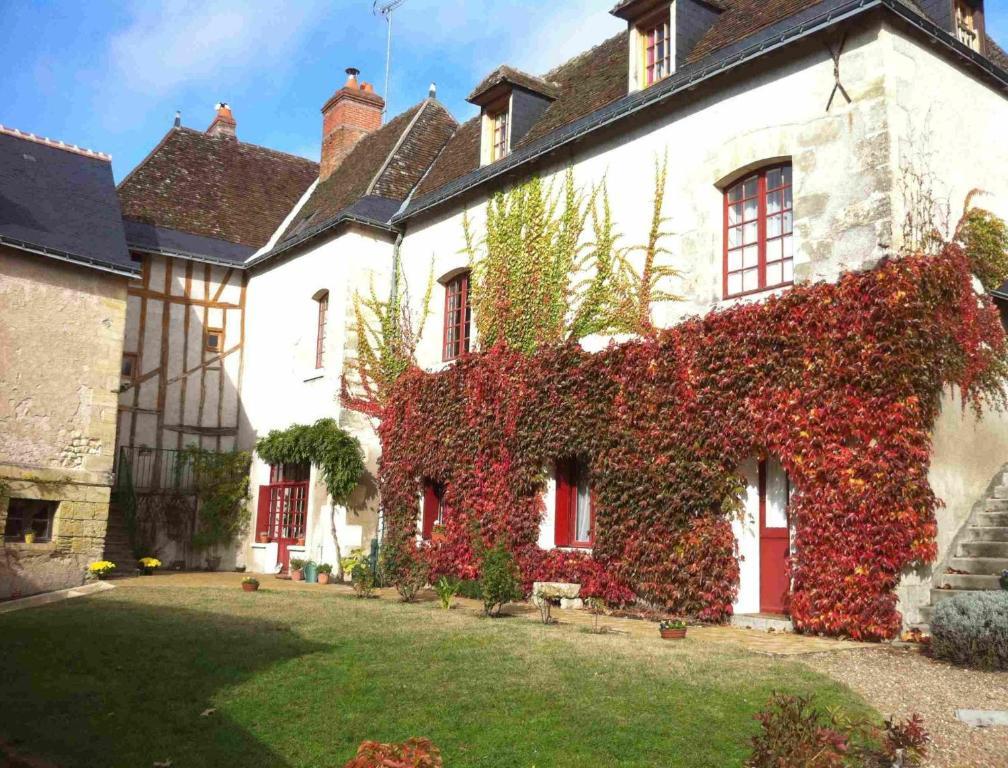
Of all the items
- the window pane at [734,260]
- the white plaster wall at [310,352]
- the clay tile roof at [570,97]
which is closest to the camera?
the window pane at [734,260]

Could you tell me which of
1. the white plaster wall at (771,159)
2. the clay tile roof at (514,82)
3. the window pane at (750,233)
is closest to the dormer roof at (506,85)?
the clay tile roof at (514,82)

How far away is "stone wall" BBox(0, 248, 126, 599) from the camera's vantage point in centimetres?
1149

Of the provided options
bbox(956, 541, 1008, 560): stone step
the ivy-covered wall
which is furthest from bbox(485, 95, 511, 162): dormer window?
bbox(956, 541, 1008, 560): stone step

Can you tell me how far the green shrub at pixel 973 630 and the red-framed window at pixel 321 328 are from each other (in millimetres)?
10977

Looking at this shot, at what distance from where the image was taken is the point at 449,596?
10414mm

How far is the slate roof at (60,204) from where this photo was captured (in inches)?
479

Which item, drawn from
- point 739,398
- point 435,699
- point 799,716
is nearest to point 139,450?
point 739,398

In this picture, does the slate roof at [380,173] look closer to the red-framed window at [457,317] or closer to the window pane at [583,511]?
the red-framed window at [457,317]

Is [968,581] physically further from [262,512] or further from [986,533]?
[262,512]

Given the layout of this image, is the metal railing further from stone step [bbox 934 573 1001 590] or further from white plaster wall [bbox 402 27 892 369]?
stone step [bbox 934 573 1001 590]

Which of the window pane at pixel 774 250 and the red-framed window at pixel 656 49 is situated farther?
the red-framed window at pixel 656 49

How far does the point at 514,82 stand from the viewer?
13.6 metres

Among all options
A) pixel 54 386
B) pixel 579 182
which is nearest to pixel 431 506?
pixel 579 182

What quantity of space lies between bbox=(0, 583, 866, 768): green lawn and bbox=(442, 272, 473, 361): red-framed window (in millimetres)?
6070
